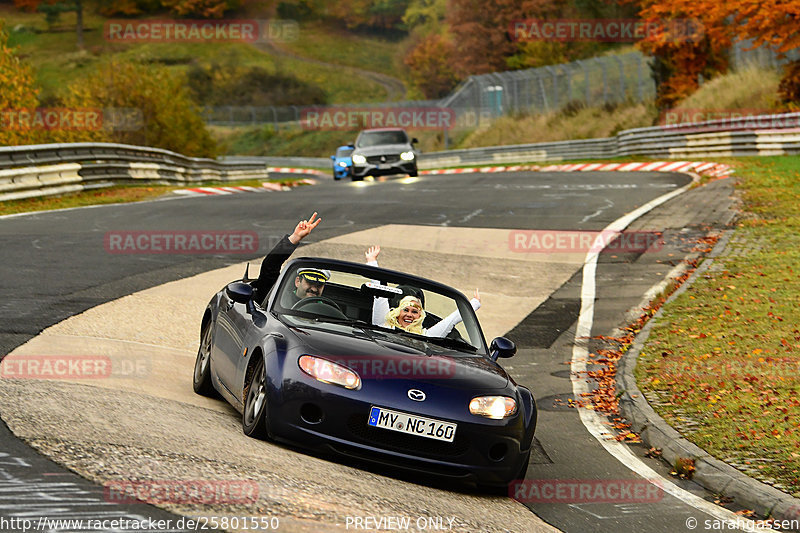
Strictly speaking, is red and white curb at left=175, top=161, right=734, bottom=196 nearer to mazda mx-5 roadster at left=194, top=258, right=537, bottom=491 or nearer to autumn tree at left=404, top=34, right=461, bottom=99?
mazda mx-5 roadster at left=194, top=258, right=537, bottom=491

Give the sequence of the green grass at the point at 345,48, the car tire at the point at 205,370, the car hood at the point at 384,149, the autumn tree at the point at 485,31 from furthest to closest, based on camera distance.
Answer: the green grass at the point at 345,48 → the autumn tree at the point at 485,31 → the car hood at the point at 384,149 → the car tire at the point at 205,370

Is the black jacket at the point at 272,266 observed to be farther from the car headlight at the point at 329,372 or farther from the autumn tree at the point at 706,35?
the autumn tree at the point at 706,35

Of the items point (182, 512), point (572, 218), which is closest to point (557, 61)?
point (572, 218)

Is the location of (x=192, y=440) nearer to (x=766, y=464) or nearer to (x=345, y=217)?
(x=766, y=464)

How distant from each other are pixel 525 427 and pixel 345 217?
15733 millimetres

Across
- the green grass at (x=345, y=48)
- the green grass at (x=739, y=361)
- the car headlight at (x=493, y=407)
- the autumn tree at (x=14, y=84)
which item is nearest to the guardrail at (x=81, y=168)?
the autumn tree at (x=14, y=84)

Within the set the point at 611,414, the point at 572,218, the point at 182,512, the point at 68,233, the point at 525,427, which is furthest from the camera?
the point at 572,218

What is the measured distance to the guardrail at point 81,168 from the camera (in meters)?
23.7

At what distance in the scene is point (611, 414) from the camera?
10281 mm

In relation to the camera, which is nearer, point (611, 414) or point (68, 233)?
point (611, 414)

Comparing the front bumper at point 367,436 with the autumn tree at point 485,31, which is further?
the autumn tree at point 485,31

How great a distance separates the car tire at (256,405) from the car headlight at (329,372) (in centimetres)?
34

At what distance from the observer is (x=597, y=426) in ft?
32.3

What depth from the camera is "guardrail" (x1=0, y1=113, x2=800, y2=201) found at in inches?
965
